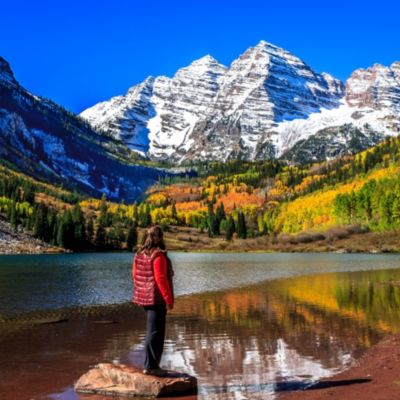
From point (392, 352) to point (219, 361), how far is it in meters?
7.25

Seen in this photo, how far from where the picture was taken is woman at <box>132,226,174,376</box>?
18078 millimetres

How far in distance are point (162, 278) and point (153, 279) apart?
390 millimetres

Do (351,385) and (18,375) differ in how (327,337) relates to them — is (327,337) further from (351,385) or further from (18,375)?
(18,375)

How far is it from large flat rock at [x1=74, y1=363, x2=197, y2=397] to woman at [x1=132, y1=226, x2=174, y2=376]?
584 millimetres

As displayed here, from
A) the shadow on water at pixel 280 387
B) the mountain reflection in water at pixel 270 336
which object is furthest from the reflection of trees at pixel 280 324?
the shadow on water at pixel 280 387

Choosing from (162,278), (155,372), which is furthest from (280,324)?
(162,278)

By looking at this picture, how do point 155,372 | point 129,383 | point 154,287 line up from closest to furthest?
point 129,383, point 155,372, point 154,287

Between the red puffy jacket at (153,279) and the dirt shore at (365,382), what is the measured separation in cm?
496

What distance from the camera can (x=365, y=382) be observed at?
60.2 feet

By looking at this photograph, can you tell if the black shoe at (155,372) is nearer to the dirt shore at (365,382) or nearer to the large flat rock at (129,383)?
the large flat rock at (129,383)

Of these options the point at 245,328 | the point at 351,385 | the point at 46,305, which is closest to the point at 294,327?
the point at 245,328

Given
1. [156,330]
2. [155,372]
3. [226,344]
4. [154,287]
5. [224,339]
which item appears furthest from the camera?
[224,339]

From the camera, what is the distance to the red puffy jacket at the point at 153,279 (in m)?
18.1

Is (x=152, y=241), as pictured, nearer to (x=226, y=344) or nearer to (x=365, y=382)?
(x=365, y=382)
